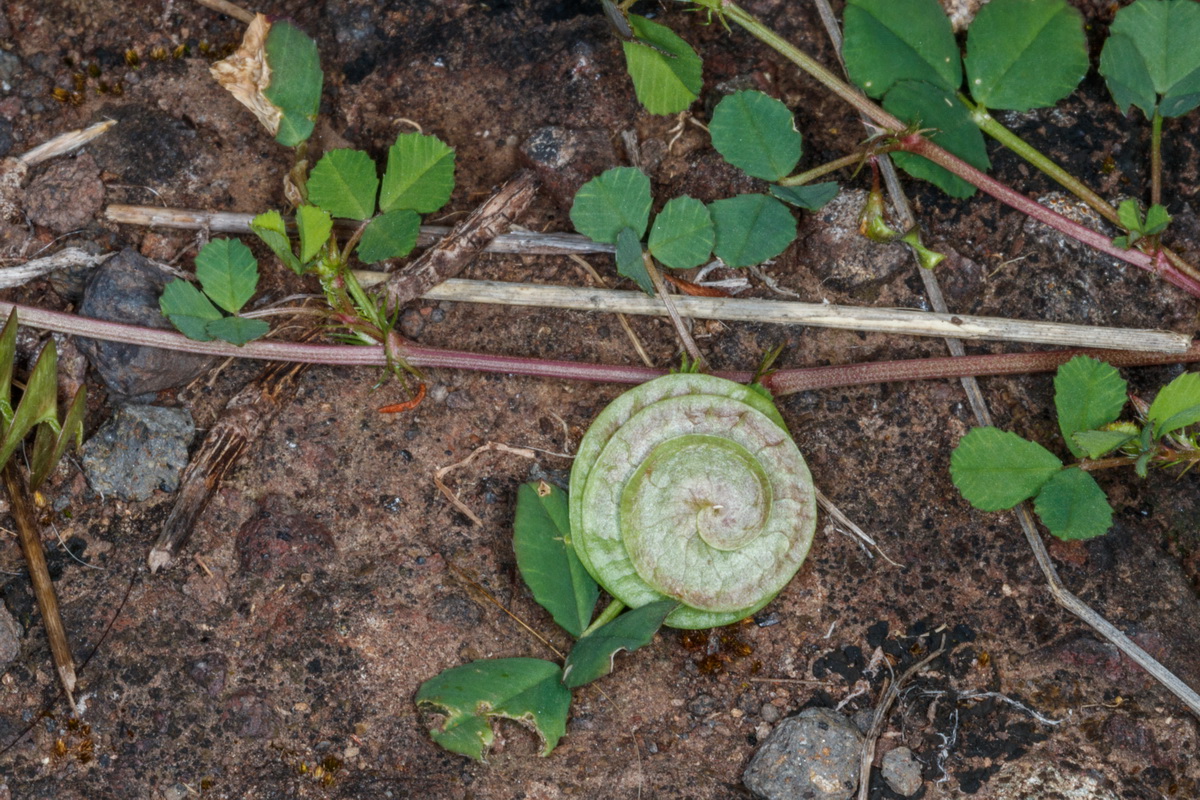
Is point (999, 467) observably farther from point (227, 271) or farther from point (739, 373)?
point (227, 271)

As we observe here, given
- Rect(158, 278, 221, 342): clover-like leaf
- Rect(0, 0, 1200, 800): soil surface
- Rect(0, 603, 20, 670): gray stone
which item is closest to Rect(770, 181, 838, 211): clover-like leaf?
Rect(0, 0, 1200, 800): soil surface

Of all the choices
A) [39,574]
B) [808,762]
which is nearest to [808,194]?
[808,762]

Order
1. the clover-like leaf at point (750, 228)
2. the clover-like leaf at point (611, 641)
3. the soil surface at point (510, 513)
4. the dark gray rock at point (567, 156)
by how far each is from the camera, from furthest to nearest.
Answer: the dark gray rock at point (567, 156) < the clover-like leaf at point (750, 228) < the soil surface at point (510, 513) < the clover-like leaf at point (611, 641)

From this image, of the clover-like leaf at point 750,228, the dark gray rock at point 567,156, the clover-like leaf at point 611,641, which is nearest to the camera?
the clover-like leaf at point 611,641

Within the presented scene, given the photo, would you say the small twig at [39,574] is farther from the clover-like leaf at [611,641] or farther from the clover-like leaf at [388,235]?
the clover-like leaf at [611,641]

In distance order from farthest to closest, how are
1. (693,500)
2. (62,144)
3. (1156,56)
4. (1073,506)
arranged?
(62,144), (1156,56), (1073,506), (693,500)

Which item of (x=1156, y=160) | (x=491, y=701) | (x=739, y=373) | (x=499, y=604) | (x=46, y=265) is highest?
(x=1156, y=160)

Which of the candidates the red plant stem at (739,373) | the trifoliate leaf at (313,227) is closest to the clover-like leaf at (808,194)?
the red plant stem at (739,373)

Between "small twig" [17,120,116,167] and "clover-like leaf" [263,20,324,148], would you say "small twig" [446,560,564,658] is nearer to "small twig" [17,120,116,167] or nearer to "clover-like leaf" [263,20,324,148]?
"clover-like leaf" [263,20,324,148]
